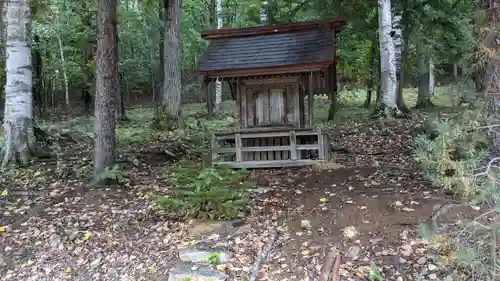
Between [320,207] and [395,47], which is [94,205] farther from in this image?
[395,47]

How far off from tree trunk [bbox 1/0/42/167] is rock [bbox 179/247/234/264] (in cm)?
530

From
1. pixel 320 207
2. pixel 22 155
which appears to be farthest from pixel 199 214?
pixel 22 155

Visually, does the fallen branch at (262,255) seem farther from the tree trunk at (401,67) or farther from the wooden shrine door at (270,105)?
the tree trunk at (401,67)

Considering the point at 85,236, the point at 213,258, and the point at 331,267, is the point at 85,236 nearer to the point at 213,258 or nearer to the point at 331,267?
the point at 213,258

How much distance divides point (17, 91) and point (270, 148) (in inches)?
226

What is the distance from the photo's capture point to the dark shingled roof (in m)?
9.25

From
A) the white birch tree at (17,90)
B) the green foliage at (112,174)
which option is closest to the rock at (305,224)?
the green foliage at (112,174)

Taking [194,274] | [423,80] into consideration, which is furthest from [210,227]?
[423,80]

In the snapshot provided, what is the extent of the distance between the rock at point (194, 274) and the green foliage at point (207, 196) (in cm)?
118

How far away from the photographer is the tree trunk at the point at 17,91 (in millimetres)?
8703

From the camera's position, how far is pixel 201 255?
5250 mm

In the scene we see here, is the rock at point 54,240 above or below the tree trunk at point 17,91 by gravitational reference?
below

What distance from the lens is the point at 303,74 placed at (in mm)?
9734

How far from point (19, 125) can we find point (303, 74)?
6425mm
